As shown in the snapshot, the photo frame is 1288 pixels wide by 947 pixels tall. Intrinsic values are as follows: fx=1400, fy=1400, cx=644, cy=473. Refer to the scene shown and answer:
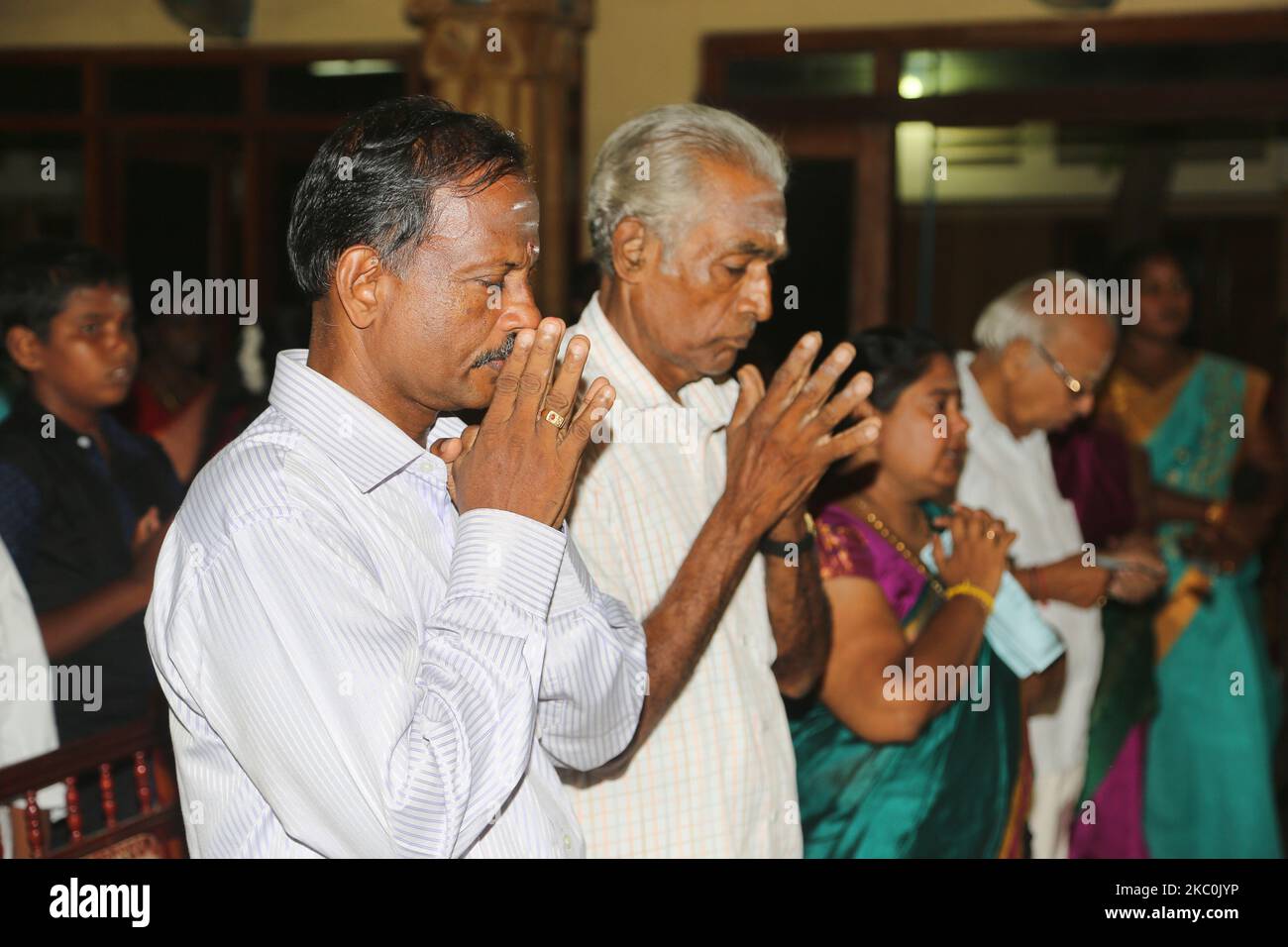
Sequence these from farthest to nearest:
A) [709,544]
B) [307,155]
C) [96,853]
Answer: [307,155]
[96,853]
[709,544]

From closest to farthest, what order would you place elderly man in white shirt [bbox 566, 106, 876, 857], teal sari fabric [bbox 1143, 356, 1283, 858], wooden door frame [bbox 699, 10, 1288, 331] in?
elderly man in white shirt [bbox 566, 106, 876, 857]
teal sari fabric [bbox 1143, 356, 1283, 858]
wooden door frame [bbox 699, 10, 1288, 331]

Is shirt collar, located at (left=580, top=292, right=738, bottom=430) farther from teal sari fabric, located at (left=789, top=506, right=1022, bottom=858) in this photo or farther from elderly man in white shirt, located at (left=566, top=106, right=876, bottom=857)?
teal sari fabric, located at (left=789, top=506, right=1022, bottom=858)

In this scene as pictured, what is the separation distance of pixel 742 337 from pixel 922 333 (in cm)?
68

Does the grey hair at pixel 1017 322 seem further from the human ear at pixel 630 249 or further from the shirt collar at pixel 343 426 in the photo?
the shirt collar at pixel 343 426

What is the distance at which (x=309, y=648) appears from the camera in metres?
1.06

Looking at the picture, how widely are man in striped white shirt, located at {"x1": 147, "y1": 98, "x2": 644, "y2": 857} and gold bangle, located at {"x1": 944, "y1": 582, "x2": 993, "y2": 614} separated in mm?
1015

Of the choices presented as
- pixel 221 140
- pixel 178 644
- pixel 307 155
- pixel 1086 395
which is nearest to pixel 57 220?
pixel 221 140

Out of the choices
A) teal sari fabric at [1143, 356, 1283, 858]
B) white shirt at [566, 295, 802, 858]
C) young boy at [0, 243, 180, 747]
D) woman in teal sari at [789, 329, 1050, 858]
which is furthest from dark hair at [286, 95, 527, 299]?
teal sari fabric at [1143, 356, 1283, 858]

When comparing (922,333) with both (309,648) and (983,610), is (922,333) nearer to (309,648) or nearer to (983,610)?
(983,610)

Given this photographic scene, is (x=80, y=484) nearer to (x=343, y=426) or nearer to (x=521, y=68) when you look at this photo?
(x=343, y=426)

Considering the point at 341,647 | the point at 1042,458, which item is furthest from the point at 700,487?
the point at 1042,458

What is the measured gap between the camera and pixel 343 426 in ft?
3.94

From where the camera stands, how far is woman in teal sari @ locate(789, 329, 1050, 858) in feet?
6.90

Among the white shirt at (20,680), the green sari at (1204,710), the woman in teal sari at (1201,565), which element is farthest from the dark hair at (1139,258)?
the white shirt at (20,680)
